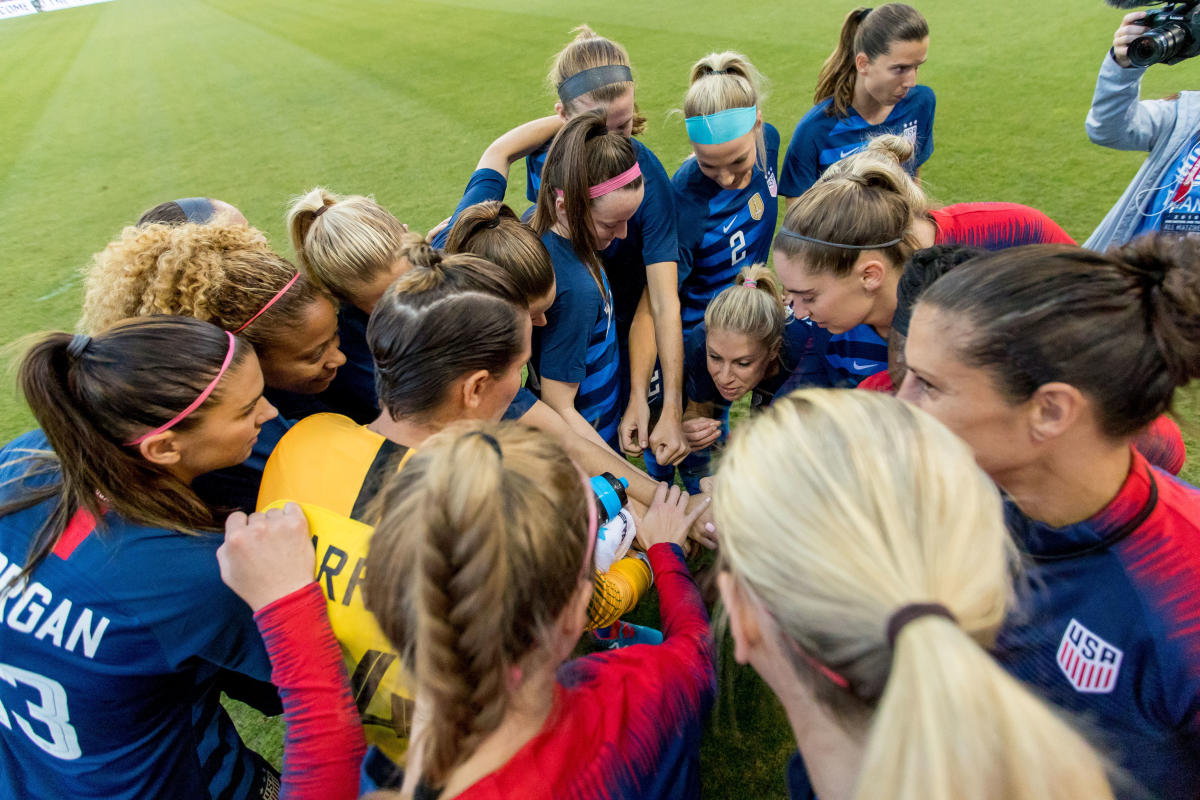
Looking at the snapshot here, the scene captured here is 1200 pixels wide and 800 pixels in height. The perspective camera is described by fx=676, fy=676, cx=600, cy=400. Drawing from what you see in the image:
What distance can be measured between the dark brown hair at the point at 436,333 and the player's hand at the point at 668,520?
1.92 ft

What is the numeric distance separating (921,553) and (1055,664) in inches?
31.5

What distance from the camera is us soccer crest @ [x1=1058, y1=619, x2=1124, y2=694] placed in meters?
1.27

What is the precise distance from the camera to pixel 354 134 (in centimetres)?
945

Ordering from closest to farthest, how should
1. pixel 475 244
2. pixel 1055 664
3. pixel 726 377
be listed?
pixel 1055 664
pixel 475 244
pixel 726 377

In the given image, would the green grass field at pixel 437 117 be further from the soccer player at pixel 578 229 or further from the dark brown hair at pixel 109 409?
the dark brown hair at pixel 109 409

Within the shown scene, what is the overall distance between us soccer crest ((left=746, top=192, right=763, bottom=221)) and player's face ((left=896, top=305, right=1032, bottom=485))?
1816 mm

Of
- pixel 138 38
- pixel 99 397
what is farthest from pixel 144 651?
pixel 138 38

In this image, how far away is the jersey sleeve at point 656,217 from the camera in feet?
9.57

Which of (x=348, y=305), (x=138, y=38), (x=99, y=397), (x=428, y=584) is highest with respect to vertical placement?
(x=428, y=584)

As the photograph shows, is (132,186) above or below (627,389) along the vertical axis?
below

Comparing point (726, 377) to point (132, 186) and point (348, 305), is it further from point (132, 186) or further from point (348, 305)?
point (132, 186)

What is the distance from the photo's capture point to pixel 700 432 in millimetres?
2912

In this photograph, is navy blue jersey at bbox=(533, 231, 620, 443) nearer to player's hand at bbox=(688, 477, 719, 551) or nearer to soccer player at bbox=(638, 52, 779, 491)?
soccer player at bbox=(638, 52, 779, 491)

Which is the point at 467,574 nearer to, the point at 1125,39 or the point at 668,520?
the point at 668,520
